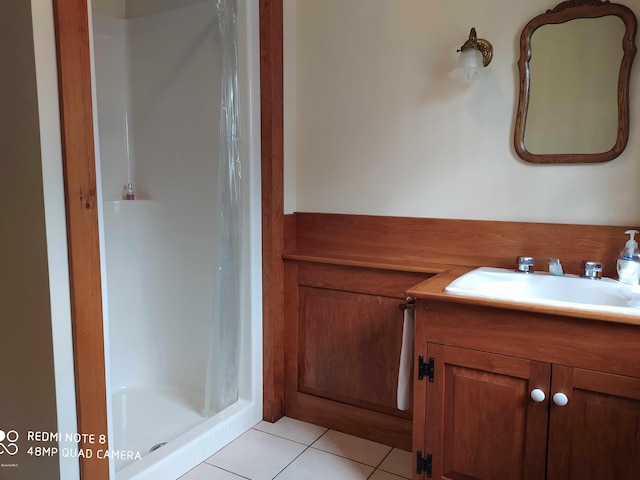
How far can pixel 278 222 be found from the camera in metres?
2.07

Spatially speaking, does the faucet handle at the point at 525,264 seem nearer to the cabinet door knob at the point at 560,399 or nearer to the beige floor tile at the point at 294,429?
the cabinet door knob at the point at 560,399

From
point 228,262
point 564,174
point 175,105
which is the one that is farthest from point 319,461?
point 175,105

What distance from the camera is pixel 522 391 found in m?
1.31

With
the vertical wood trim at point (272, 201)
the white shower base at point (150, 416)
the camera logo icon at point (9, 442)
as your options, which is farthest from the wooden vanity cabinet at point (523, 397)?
the camera logo icon at point (9, 442)

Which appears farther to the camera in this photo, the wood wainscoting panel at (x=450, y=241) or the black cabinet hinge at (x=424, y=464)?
the wood wainscoting panel at (x=450, y=241)

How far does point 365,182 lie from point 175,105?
3.37 ft

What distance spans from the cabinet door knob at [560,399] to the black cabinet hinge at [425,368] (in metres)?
0.34

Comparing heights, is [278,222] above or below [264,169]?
below

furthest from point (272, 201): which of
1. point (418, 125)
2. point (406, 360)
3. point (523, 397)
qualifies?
point (523, 397)

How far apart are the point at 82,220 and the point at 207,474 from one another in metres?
1.06

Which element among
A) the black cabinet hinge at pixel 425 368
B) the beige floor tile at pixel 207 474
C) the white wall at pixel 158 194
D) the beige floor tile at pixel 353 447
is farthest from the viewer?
the white wall at pixel 158 194

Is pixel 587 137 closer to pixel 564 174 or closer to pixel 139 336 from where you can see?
pixel 564 174

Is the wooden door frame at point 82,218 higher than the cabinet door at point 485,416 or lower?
higher

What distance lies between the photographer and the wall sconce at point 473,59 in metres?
1.66
